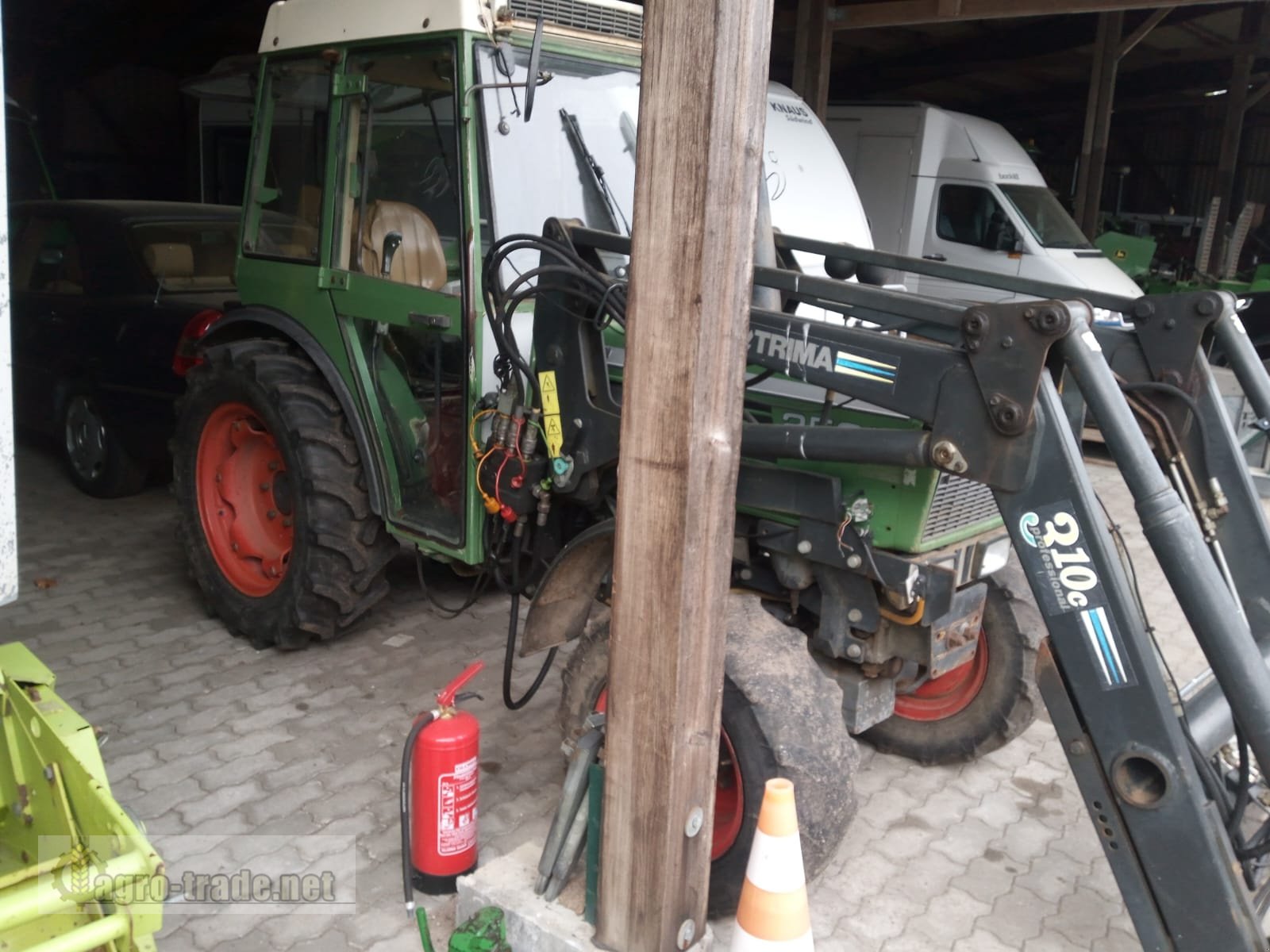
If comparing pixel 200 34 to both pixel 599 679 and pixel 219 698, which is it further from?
pixel 599 679

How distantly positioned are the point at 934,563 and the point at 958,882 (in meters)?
0.95

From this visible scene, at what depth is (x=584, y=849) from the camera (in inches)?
107

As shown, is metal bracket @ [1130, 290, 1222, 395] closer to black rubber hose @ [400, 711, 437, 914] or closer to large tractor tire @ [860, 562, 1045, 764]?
large tractor tire @ [860, 562, 1045, 764]

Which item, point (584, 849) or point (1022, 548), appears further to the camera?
point (584, 849)

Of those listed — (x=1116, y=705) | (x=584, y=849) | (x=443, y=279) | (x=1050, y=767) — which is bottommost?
(x=1050, y=767)

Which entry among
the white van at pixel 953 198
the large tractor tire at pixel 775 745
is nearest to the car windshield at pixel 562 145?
the large tractor tire at pixel 775 745

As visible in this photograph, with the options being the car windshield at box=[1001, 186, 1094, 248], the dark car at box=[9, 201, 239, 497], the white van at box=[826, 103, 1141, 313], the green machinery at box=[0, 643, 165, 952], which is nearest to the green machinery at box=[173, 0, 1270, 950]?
the green machinery at box=[0, 643, 165, 952]

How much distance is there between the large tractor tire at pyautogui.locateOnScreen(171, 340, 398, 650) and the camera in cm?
396

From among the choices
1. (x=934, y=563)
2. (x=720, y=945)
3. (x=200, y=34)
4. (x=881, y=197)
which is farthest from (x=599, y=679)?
(x=200, y=34)

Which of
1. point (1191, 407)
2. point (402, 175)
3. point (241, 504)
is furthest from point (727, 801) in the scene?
point (241, 504)

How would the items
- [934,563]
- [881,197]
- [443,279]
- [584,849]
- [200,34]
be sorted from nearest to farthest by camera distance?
[584,849] → [934,563] → [443,279] → [881,197] → [200,34]

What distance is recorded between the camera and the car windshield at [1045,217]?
369 inches

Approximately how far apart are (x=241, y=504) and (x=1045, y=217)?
25.2 ft

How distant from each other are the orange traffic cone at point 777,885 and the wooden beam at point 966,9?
19.8 ft
